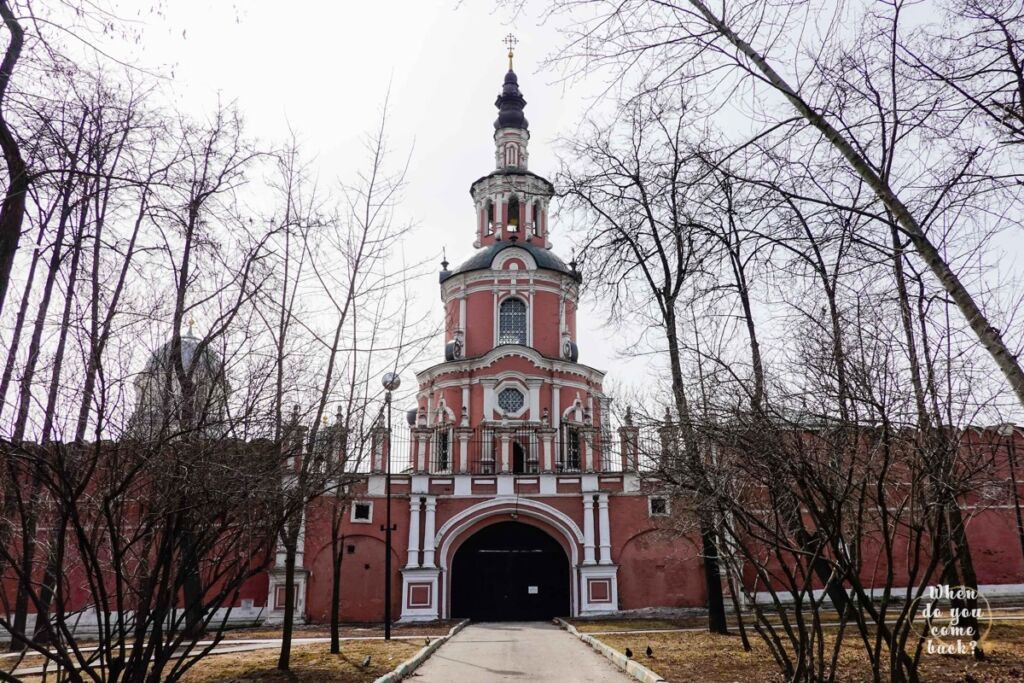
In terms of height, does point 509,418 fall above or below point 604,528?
above

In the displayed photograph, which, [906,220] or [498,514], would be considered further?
[498,514]

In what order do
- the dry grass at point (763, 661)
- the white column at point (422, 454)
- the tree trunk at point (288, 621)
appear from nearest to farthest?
1. the dry grass at point (763, 661)
2. the tree trunk at point (288, 621)
3. the white column at point (422, 454)

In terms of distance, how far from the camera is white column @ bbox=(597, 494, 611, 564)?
880 inches

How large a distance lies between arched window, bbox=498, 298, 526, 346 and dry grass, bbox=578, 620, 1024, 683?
18458 millimetres

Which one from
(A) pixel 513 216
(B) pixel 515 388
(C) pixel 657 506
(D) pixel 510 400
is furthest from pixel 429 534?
(A) pixel 513 216

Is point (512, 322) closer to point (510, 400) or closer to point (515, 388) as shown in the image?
point (515, 388)

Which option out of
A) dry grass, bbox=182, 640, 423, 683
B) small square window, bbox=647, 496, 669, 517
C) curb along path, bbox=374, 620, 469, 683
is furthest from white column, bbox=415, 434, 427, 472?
dry grass, bbox=182, 640, 423, 683

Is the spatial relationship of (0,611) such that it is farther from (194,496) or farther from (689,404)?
(689,404)

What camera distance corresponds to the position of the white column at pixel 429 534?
2252cm

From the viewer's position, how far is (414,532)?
2267 cm

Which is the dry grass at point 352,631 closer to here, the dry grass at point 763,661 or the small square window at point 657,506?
the dry grass at point 763,661

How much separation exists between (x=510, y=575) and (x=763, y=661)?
45.6ft

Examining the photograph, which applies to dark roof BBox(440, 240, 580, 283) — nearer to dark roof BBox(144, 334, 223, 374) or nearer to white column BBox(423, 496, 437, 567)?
white column BBox(423, 496, 437, 567)

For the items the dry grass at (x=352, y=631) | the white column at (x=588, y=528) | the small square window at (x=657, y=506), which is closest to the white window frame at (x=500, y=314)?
the white column at (x=588, y=528)
